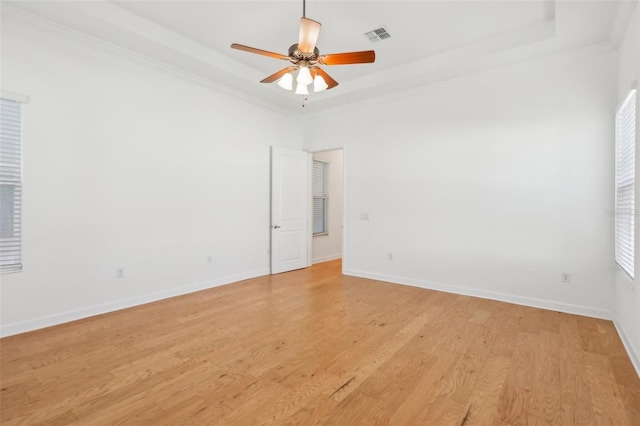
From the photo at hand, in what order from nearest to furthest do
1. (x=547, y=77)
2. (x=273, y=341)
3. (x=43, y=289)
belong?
(x=273, y=341), (x=43, y=289), (x=547, y=77)

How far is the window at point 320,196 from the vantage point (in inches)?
277

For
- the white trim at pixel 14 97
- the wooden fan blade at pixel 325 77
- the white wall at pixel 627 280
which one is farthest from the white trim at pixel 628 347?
the white trim at pixel 14 97

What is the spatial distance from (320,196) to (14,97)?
511 cm

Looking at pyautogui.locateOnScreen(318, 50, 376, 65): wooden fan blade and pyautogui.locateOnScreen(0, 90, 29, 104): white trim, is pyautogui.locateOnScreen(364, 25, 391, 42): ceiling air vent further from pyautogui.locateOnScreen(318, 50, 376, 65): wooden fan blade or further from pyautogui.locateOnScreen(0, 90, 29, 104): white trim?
pyautogui.locateOnScreen(0, 90, 29, 104): white trim

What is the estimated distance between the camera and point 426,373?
2.32 m

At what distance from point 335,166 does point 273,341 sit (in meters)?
5.20

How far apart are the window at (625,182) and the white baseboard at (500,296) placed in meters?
0.66

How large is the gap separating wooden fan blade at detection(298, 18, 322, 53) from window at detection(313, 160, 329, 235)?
13.8 feet

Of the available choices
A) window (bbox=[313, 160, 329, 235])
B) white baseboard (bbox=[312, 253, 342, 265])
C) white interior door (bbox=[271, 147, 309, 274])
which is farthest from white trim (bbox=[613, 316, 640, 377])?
window (bbox=[313, 160, 329, 235])

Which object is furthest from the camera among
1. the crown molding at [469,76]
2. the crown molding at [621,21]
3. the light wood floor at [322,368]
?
the crown molding at [469,76]

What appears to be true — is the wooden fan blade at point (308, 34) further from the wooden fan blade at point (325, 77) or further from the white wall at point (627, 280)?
the white wall at point (627, 280)

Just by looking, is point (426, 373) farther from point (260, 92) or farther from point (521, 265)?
point (260, 92)

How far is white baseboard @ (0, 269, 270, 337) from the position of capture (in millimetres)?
3012

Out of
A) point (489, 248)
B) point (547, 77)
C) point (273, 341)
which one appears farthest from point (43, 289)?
point (547, 77)
